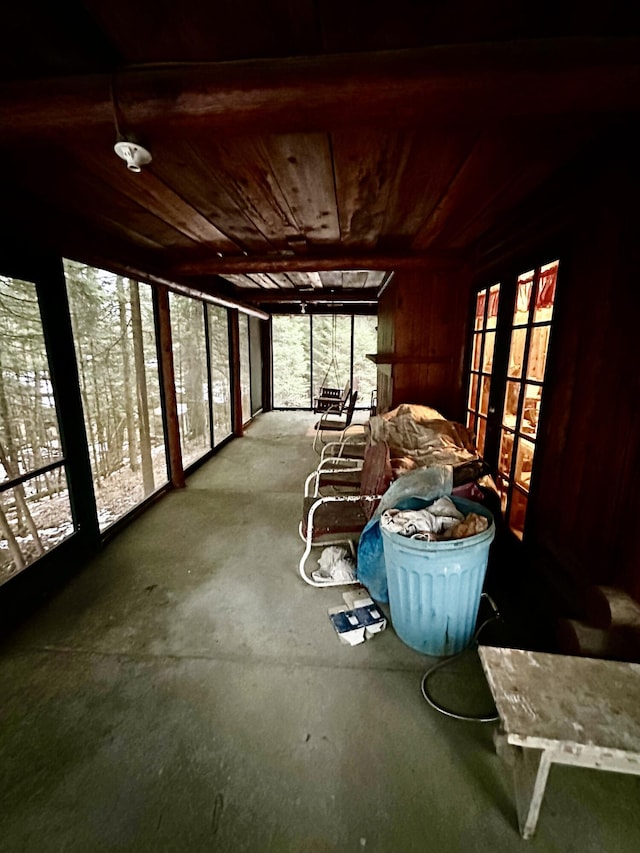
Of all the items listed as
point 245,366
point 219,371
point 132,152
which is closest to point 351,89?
point 132,152

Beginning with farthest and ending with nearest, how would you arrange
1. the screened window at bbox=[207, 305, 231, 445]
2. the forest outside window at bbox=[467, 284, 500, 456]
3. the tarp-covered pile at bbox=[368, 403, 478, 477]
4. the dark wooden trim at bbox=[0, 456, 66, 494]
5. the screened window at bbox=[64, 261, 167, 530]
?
the screened window at bbox=[207, 305, 231, 445], the screened window at bbox=[64, 261, 167, 530], the forest outside window at bbox=[467, 284, 500, 456], the tarp-covered pile at bbox=[368, 403, 478, 477], the dark wooden trim at bbox=[0, 456, 66, 494]

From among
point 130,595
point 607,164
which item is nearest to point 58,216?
point 130,595

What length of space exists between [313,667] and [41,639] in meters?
1.44

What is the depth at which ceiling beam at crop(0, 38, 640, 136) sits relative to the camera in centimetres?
101

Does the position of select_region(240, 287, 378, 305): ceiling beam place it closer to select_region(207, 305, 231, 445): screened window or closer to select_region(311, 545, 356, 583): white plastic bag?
select_region(207, 305, 231, 445): screened window

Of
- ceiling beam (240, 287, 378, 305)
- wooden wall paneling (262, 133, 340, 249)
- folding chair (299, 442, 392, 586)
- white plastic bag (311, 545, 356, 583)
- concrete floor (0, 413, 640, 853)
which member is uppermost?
ceiling beam (240, 287, 378, 305)

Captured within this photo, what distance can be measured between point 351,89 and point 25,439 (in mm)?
2423

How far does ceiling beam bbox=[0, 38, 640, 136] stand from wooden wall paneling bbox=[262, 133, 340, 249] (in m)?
0.37

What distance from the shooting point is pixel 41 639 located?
1889mm

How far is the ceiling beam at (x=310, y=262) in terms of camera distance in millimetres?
3264

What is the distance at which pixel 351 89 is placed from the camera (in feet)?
3.47

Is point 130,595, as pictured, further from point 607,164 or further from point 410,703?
point 607,164

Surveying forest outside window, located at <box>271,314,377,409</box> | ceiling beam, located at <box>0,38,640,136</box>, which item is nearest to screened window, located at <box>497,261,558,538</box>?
ceiling beam, located at <box>0,38,640,136</box>

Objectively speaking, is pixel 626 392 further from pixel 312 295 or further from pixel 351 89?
pixel 312 295
